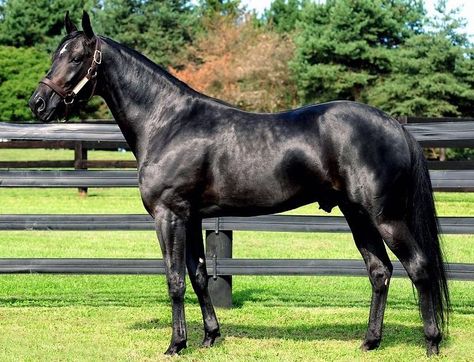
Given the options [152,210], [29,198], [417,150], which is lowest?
[29,198]

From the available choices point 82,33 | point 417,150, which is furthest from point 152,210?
point 417,150

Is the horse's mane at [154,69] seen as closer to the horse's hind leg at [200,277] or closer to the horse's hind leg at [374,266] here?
the horse's hind leg at [200,277]

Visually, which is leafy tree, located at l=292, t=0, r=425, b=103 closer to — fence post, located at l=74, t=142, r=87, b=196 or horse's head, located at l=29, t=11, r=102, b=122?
fence post, located at l=74, t=142, r=87, b=196

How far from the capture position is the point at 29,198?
1920 cm

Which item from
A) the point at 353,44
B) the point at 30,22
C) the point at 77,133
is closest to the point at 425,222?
the point at 77,133

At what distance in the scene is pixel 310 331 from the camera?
6504 mm

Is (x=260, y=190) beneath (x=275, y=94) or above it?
above

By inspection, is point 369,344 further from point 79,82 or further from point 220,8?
point 220,8

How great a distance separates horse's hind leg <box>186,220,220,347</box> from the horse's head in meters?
1.35

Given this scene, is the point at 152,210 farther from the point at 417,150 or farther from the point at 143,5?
the point at 143,5

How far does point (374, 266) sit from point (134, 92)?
7.40 feet

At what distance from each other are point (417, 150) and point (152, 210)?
1.95m

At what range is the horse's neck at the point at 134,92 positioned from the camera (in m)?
5.84

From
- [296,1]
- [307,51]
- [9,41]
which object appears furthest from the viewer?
[296,1]
